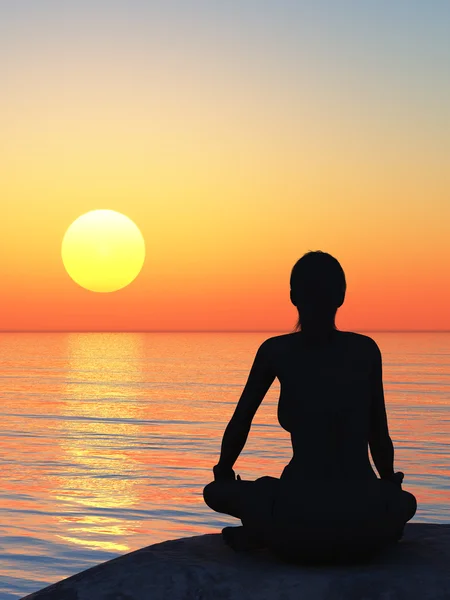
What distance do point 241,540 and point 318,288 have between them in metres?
1.68

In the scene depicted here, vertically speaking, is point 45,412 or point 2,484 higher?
point 45,412

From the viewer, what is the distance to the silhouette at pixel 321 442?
5.32 m

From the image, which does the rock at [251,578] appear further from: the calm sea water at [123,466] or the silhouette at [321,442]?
the calm sea water at [123,466]

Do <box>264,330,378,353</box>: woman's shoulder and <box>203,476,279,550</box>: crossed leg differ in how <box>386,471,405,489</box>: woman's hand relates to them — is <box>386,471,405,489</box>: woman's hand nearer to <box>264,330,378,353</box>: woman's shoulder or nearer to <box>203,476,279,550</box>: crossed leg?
<box>203,476,279,550</box>: crossed leg

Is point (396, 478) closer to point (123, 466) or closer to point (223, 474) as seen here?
point (223, 474)

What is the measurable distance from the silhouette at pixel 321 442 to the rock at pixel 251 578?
137 mm

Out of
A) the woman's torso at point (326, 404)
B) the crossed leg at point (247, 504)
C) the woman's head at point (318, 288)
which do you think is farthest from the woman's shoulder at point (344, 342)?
the crossed leg at point (247, 504)

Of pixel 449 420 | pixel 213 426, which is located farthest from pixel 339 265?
pixel 449 420

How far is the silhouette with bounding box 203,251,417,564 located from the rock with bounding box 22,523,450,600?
0.45 ft

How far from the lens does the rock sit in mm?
5160

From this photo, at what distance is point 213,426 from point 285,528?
95.7 feet

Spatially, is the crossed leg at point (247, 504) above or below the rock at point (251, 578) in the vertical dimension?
above

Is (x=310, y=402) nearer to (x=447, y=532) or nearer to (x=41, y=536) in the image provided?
(x=447, y=532)

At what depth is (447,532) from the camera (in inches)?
250
